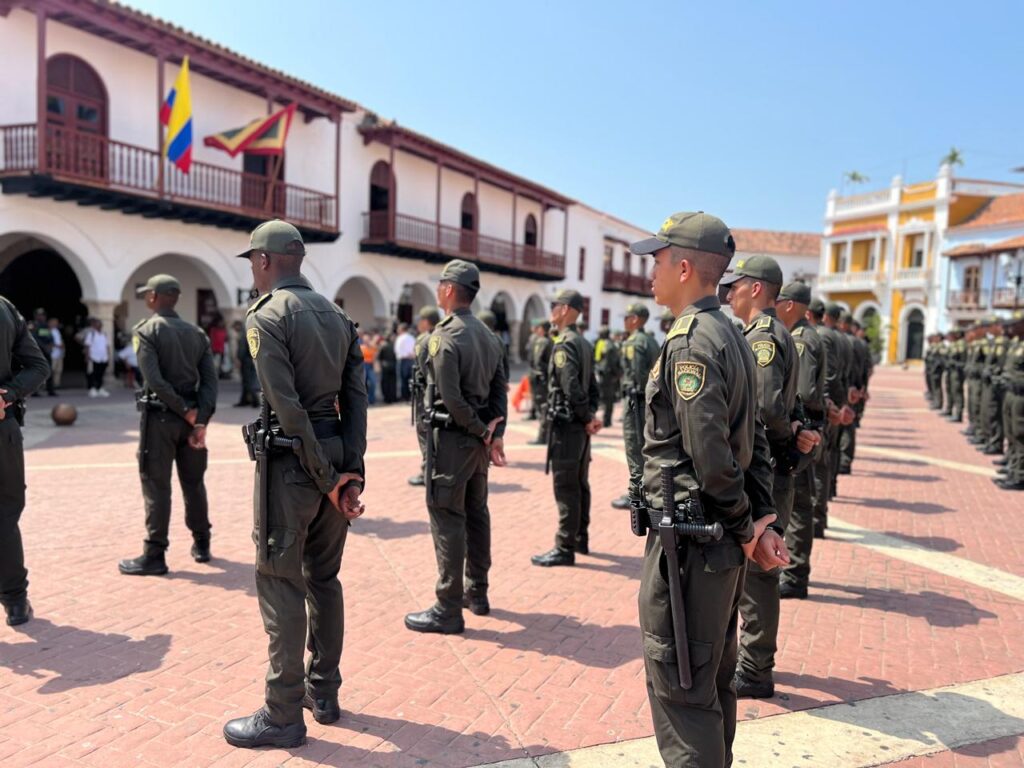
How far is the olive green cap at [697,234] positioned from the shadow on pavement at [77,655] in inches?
130

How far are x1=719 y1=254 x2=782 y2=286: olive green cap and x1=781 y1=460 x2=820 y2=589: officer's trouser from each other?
1.40 metres

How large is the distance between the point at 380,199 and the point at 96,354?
Result: 10.7 m

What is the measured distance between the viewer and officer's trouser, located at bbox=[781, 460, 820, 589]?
4852 millimetres

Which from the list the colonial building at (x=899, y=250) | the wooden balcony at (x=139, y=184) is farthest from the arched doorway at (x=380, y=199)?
the colonial building at (x=899, y=250)

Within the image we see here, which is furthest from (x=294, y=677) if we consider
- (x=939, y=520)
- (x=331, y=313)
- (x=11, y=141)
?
(x=11, y=141)

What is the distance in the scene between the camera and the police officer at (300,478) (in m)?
3.09

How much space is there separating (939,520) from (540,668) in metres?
5.42

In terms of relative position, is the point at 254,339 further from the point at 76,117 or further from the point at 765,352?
the point at 76,117

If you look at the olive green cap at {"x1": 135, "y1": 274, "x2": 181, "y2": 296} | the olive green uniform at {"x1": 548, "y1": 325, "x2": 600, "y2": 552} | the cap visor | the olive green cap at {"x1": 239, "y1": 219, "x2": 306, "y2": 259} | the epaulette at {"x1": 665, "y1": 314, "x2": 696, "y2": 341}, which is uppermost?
the olive green cap at {"x1": 239, "y1": 219, "x2": 306, "y2": 259}

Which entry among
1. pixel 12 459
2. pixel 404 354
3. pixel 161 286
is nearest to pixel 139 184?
pixel 404 354

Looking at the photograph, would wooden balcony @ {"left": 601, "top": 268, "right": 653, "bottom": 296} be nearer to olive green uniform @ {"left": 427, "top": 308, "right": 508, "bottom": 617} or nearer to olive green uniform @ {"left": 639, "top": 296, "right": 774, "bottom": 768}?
olive green uniform @ {"left": 427, "top": 308, "right": 508, "bottom": 617}

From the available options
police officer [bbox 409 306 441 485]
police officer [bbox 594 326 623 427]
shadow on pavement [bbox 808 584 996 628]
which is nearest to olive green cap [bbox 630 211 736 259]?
police officer [bbox 409 306 441 485]

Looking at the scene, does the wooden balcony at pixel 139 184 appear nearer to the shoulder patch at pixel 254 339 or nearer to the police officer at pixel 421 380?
the police officer at pixel 421 380

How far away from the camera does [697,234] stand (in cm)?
262
